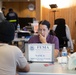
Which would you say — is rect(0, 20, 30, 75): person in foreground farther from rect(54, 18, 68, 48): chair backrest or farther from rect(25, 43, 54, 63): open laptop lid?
rect(54, 18, 68, 48): chair backrest

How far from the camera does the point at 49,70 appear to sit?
1.92 m

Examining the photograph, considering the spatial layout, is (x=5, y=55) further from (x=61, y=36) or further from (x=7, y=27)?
A: (x=61, y=36)

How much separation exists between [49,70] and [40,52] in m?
0.32

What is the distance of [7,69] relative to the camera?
1616 millimetres

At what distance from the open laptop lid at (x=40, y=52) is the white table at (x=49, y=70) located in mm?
81

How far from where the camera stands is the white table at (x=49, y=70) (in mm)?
1831

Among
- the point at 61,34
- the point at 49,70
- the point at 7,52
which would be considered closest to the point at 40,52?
the point at 49,70

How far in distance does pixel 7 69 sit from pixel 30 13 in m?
11.2

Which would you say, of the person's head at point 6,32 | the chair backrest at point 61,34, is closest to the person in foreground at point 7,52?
the person's head at point 6,32

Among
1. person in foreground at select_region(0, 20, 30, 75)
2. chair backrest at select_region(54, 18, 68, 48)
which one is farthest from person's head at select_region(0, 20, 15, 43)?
chair backrest at select_region(54, 18, 68, 48)

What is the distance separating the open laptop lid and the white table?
0.08 meters

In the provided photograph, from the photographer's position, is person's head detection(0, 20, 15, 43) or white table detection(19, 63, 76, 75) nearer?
person's head detection(0, 20, 15, 43)

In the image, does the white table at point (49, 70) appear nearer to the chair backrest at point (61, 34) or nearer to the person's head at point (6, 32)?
the person's head at point (6, 32)

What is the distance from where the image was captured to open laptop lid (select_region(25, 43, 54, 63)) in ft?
7.20
